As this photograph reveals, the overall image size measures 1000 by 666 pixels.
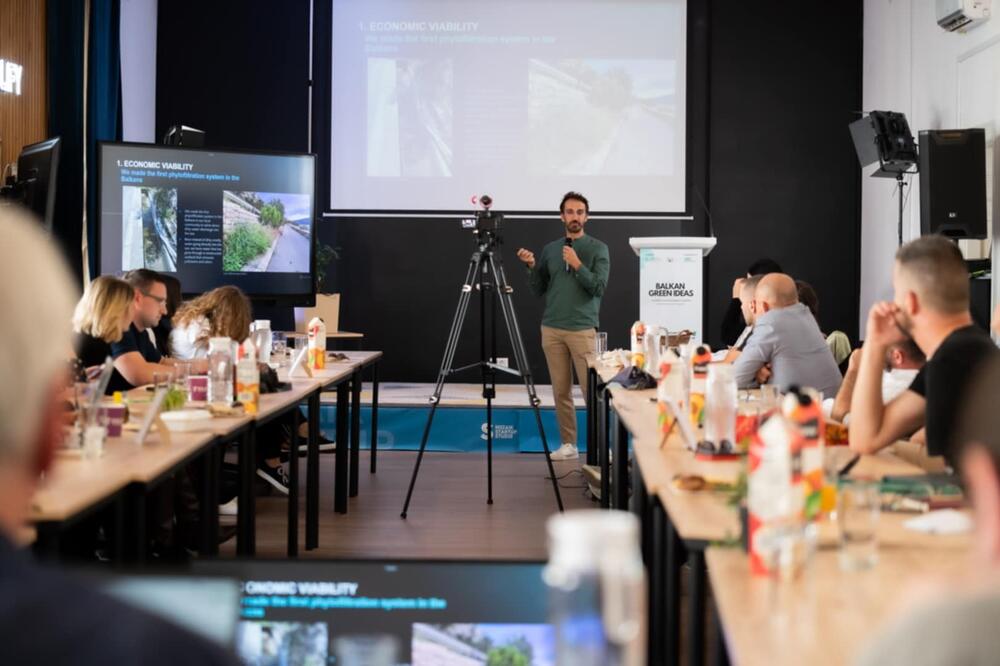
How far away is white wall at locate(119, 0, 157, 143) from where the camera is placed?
8680 millimetres

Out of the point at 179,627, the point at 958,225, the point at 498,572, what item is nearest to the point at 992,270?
the point at 958,225

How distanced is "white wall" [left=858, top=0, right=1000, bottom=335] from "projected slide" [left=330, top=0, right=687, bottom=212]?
62.9 inches

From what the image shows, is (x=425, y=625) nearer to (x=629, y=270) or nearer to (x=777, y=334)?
(x=777, y=334)

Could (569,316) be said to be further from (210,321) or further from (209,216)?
(210,321)

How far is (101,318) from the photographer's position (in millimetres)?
4250

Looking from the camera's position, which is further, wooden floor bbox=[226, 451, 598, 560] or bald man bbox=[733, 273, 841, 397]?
wooden floor bbox=[226, 451, 598, 560]

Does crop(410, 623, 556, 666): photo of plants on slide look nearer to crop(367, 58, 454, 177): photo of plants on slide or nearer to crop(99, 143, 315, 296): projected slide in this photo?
crop(99, 143, 315, 296): projected slide

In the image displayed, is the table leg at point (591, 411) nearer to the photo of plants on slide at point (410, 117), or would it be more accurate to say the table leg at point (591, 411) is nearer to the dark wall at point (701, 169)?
the dark wall at point (701, 169)

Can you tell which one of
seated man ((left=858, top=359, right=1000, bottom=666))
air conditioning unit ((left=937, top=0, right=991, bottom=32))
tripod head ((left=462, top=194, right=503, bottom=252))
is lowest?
seated man ((left=858, top=359, right=1000, bottom=666))

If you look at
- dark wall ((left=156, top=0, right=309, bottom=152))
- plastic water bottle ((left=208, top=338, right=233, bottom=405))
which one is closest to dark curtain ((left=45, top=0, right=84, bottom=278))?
dark wall ((left=156, top=0, right=309, bottom=152))

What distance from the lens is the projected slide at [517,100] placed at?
8930mm

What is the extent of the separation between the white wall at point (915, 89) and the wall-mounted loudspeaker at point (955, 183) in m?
0.16

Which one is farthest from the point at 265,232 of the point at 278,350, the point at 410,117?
the point at 410,117

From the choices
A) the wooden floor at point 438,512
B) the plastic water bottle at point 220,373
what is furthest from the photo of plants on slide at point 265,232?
the plastic water bottle at point 220,373
